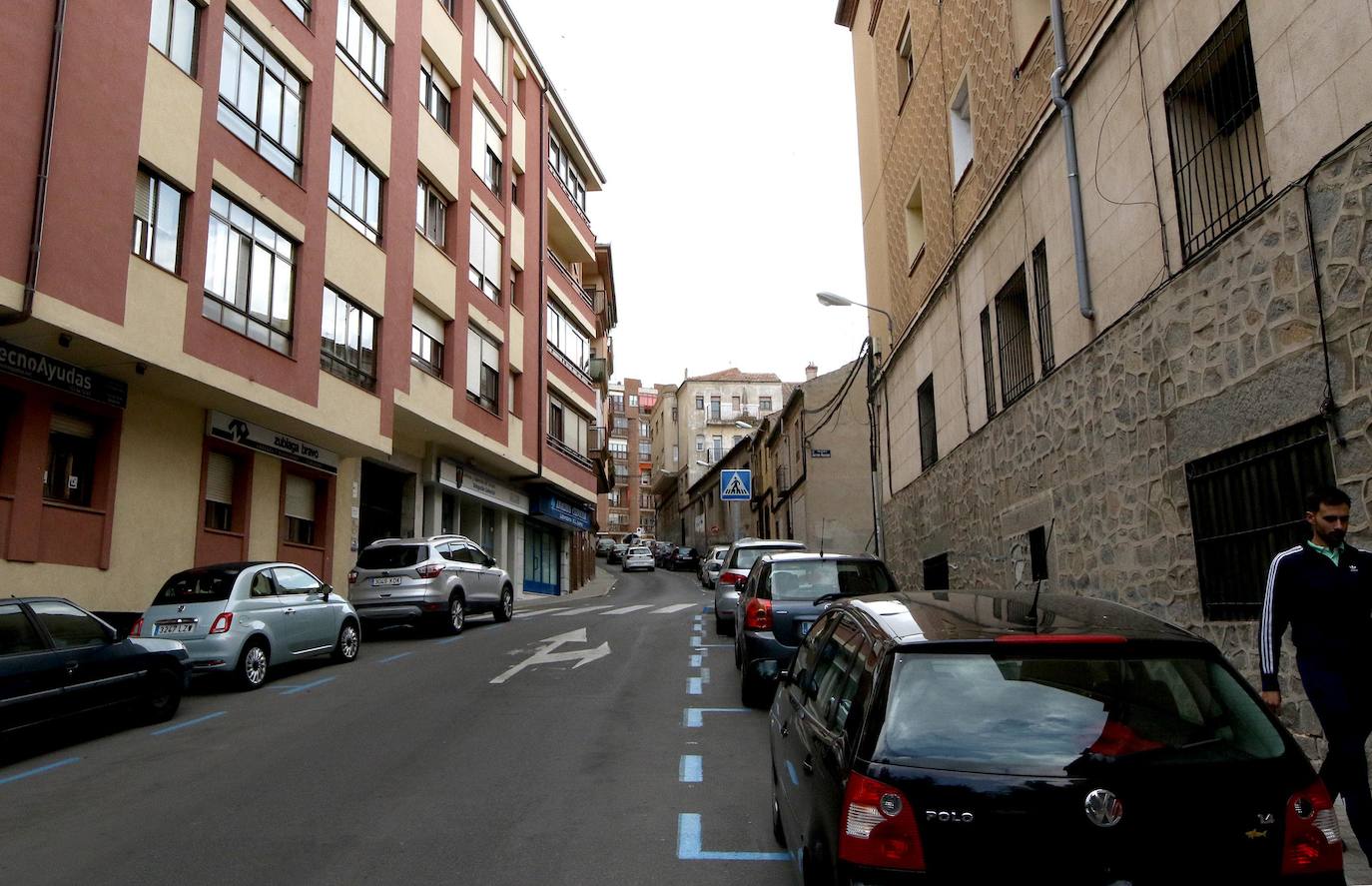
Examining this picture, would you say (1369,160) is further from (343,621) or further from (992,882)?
(343,621)

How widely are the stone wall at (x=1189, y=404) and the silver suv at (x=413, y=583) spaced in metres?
9.42

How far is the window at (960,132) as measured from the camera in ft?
48.0

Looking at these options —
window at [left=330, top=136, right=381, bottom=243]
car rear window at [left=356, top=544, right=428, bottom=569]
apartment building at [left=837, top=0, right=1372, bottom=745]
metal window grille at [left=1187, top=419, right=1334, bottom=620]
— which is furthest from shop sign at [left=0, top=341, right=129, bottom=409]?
metal window grille at [left=1187, top=419, right=1334, bottom=620]

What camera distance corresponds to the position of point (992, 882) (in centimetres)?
277

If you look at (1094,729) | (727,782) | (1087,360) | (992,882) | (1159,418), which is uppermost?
(1087,360)

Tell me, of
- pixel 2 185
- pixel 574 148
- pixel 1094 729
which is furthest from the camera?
pixel 574 148

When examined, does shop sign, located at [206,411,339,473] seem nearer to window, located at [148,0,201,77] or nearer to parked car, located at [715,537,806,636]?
window, located at [148,0,201,77]

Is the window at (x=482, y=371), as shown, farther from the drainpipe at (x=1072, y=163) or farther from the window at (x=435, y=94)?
the drainpipe at (x=1072, y=163)

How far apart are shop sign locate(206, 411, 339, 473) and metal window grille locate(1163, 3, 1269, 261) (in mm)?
14960

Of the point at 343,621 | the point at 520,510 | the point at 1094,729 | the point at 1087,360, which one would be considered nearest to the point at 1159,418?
the point at 1087,360

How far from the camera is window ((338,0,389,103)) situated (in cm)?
2034

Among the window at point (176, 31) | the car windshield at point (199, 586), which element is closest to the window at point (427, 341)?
the window at point (176, 31)

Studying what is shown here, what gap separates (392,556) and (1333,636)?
15.2m

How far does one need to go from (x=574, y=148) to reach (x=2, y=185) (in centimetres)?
2678
